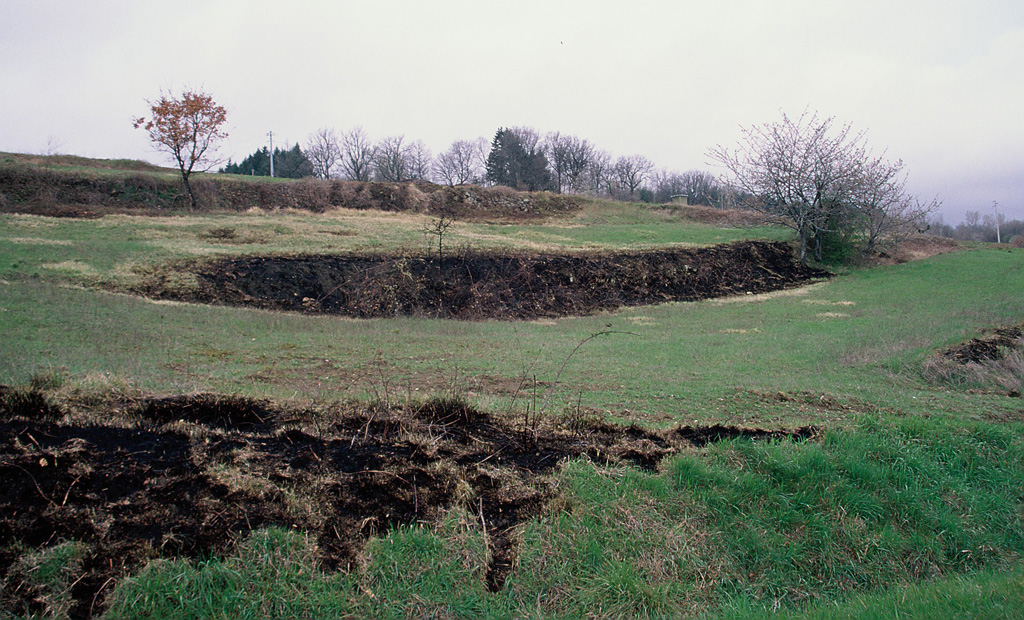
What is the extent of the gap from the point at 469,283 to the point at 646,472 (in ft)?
59.3

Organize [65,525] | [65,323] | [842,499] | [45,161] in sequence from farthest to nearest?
[45,161] → [65,323] → [842,499] → [65,525]

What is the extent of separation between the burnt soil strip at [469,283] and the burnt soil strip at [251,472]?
529 inches

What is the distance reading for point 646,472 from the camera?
215 inches

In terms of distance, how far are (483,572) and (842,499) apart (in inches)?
135

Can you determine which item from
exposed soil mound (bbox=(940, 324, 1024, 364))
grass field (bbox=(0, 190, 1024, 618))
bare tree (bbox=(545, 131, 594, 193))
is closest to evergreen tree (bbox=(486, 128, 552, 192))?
bare tree (bbox=(545, 131, 594, 193))

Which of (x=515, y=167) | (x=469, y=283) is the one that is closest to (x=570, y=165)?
(x=515, y=167)

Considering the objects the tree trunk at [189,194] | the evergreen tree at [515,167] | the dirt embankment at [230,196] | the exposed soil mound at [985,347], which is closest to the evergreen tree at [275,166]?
the evergreen tree at [515,167]

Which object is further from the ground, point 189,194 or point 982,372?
point 189,194

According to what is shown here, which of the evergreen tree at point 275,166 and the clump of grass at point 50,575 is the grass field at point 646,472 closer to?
the clump of grass at point 50,575

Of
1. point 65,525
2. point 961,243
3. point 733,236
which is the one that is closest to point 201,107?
point 733,236

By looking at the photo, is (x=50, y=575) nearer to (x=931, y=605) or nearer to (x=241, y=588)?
(x=241, y=588)

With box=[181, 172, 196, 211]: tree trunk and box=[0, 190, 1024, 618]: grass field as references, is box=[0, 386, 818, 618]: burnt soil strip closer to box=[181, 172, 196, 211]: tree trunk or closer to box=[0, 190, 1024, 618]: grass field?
box=[0, 190, 1024, 618]: grass field

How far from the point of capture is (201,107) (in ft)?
122

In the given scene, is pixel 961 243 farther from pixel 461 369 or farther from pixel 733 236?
pixel 461 369
